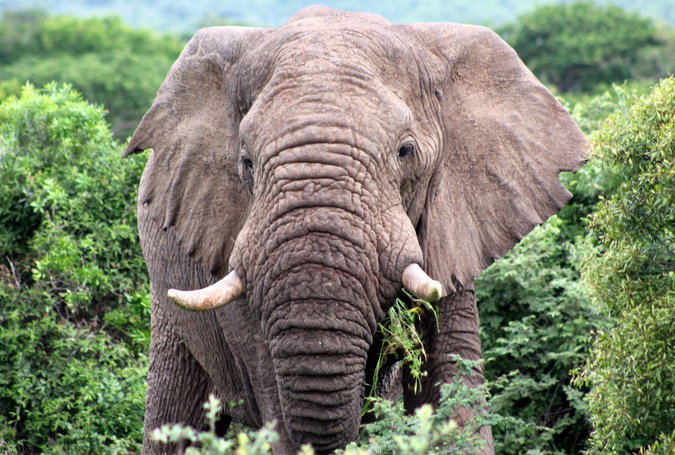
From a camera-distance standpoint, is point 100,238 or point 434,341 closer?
→ point 434,341

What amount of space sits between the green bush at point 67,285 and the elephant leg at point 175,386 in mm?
611

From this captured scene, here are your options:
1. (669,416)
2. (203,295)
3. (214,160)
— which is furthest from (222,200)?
(669,416)

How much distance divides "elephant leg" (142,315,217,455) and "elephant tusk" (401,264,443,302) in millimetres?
1977

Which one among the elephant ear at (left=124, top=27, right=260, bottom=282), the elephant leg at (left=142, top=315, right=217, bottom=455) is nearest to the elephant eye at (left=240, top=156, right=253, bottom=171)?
the elephant ear at (left=124, top=27, right=260, bottom=282)

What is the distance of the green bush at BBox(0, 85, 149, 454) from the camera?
656 cm

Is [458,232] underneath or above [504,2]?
underneath

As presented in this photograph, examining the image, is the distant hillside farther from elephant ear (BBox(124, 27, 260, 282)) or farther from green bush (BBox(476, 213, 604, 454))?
elephant ear (BBox(124, 27, 260, 282))

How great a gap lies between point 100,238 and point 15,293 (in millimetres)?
675

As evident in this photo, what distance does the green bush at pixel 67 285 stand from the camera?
6559 mm

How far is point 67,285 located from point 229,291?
10.8ft

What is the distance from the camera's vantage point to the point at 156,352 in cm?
577

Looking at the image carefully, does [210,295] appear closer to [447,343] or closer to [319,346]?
[319,346]

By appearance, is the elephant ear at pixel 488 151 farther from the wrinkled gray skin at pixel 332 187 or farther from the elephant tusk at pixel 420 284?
the elephant tusk at pixel 420 284

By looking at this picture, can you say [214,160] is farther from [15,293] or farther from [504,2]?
[504,2]
